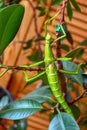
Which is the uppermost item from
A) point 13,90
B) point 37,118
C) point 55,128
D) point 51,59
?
point 51,59

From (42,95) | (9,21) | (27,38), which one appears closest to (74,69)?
(42,95)

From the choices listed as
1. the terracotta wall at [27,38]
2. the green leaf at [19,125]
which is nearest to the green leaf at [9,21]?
the green leaf at [19,125]

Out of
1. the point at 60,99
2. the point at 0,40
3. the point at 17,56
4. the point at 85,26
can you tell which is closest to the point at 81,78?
the point at 60,99

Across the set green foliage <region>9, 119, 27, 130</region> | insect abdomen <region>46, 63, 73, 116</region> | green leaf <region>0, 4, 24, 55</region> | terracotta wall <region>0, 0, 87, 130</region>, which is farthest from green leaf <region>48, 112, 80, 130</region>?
terracotta wall <region>0, 0, 87, 130</region>

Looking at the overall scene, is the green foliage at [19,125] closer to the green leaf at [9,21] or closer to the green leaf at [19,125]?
the green leaf at [19,125]

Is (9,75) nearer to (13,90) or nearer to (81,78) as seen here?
(13,90)

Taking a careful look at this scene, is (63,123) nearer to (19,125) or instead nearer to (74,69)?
(74,69)
